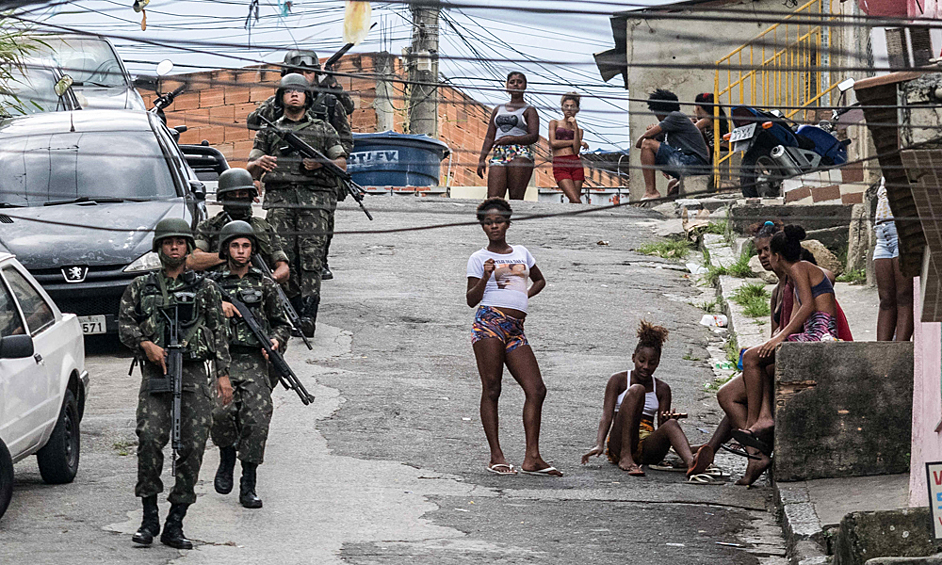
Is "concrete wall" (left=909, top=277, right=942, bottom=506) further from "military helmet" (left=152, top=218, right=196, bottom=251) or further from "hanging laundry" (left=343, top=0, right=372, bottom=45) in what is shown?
"military helmet" (left=152, top=218, right=196, bottom=251)

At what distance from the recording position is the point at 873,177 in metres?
14.2

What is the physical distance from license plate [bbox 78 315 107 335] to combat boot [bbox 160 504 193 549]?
15.1ft

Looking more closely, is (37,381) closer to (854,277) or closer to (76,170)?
(76,170)

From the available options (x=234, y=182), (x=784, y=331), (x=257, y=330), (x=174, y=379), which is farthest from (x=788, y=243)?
(x=174, y=379)

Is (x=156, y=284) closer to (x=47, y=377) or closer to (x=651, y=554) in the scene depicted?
(x=47, y=377)

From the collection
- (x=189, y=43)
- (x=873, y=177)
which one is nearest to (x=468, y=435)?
(x=189, y=43)

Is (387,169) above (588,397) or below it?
above

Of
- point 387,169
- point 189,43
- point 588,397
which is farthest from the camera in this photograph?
point 387,169

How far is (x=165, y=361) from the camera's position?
272 inches

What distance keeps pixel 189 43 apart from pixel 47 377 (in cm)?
370

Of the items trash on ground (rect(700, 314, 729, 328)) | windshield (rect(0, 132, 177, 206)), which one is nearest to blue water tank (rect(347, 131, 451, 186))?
trash on ground (rect(700, 314, 729, 328))

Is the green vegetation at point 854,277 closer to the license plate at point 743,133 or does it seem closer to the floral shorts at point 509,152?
the license plate at point 743,133

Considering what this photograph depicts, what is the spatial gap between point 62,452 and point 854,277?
863 cm

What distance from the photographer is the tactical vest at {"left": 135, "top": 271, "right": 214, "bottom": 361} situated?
700 cm
